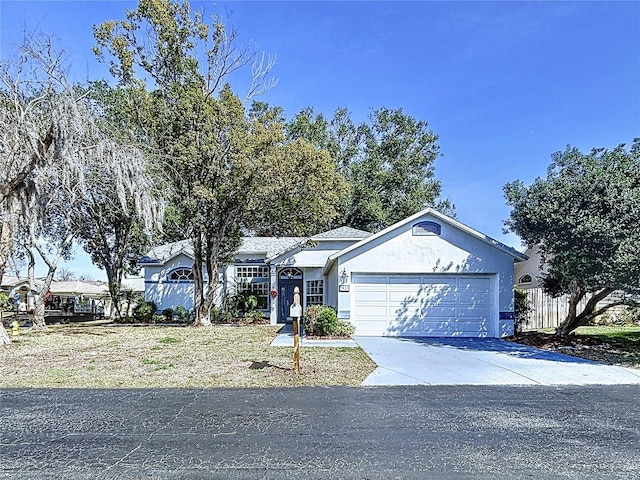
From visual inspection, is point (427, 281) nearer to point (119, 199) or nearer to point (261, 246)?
point (119, 199)

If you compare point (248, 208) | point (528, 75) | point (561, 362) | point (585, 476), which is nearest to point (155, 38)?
point (248, 208)

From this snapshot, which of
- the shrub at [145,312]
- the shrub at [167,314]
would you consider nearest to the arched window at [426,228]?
the shrub at [167,314]

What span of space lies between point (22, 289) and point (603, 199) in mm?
32073

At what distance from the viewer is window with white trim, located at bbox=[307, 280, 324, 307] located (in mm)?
20266

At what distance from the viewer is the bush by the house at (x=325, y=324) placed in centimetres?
Result: 1416

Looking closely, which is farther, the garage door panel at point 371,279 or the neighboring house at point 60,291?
the neighboring house at point 60,291

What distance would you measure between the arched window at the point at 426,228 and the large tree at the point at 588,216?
264cm

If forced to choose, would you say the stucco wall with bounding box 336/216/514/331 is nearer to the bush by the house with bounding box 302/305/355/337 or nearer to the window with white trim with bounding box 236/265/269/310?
the bush by the house with bounding box 302/305/355/337

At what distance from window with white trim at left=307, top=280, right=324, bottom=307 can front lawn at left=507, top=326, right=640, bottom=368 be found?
866 cm

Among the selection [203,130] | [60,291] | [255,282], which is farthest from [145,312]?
[203,130]

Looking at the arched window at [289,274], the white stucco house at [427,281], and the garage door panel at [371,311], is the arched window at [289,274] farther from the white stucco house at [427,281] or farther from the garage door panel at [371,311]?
the garage door panel at [371,311]

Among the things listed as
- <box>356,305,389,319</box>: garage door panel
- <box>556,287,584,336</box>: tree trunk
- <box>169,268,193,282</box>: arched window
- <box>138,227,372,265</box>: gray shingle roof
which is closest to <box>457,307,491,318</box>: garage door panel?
<box>556,287,584,336</box>: tree trunk

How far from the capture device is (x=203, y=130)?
16.9 metres

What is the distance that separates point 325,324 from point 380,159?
19857mm
